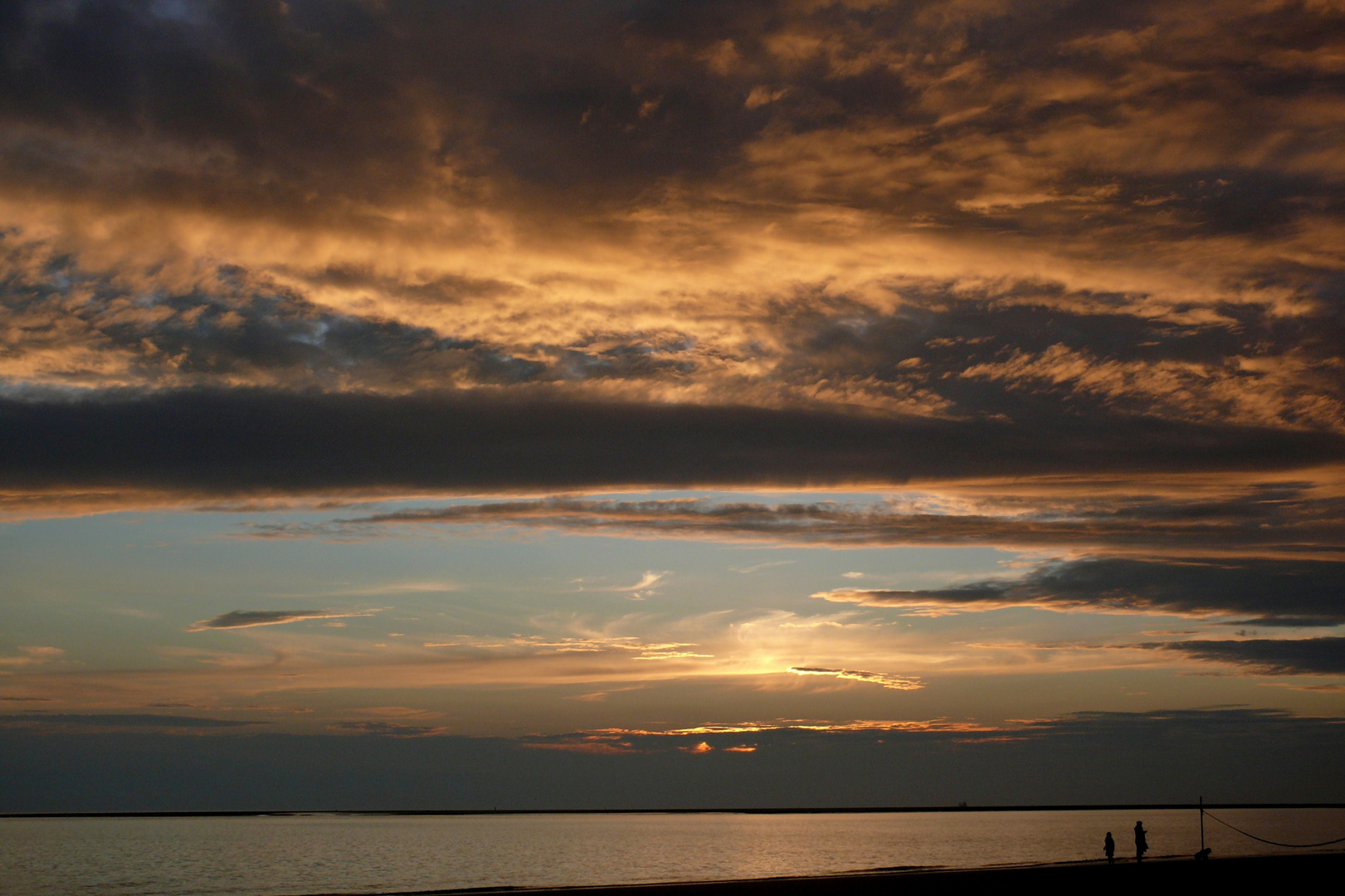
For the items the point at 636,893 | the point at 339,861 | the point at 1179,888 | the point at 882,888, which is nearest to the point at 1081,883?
the point at 1179,888

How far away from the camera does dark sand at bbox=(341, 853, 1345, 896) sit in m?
45.8

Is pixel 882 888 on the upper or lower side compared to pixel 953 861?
upper

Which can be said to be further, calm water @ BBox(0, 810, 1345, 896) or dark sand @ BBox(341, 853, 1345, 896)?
calm water @ BBox(0, 810, 1345, 896)

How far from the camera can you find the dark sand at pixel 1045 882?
4575cm

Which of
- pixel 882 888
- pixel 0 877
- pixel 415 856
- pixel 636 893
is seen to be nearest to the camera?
pixel 636 893

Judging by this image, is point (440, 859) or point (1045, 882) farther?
point (440, 859)

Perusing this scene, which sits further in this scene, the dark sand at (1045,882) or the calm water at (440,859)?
the calm water at (440,859)

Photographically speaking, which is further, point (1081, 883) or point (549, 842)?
point (549, 842)

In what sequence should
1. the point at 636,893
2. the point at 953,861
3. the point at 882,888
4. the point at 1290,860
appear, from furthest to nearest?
the point at 953,861, the point at 1290,860, the point at 882,888, the point at 636,893

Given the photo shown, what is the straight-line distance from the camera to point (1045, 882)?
2005 inches

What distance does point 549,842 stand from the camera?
140 m

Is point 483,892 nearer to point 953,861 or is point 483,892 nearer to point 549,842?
point 953,861

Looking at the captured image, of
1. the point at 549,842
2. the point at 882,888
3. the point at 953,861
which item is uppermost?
the point at 882,888

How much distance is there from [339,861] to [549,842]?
51.6 metres
